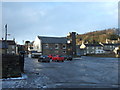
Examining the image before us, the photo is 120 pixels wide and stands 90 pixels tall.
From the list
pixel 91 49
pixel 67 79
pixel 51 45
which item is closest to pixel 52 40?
pixel 51 45

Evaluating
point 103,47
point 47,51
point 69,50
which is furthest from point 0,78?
point 103,47

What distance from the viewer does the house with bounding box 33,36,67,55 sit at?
6769cm

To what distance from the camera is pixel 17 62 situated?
1816cm

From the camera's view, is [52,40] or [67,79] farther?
[52,40]

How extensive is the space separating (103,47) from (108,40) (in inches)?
881

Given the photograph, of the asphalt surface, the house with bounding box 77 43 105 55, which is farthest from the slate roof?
the asphalt surface

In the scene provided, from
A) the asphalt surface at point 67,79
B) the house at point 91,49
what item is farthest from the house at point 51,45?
the asphalt surface at point 67,79

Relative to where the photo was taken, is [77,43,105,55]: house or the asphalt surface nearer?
the asphalt surface

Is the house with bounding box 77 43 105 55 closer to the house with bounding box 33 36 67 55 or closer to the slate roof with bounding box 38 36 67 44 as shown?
the slate roof with bounding box 38 36 67 44

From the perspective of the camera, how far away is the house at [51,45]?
Answer: 2665 inches

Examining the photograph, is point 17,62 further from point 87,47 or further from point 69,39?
point 87,47

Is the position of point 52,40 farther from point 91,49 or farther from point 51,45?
point 91,49

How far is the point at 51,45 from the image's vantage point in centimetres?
6856

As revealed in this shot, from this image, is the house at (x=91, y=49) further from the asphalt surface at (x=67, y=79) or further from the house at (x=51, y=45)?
the asphalt surface at (x=67, y=79)
